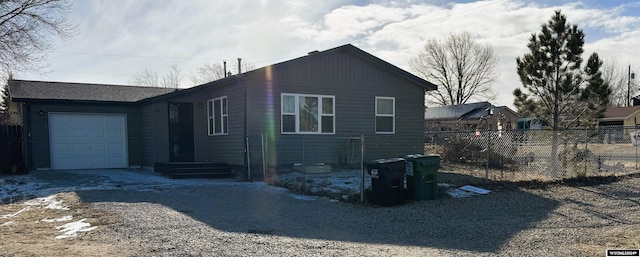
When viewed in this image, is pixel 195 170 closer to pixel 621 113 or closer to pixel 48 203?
pixel 48 203

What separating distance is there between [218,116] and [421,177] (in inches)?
309

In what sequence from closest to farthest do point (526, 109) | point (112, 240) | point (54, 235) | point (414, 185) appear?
point (112, 240) → point (54, 235) → point (414, 185) → point (526, 109)

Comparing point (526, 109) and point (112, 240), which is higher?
point (526, 109)

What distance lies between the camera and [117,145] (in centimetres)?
1669

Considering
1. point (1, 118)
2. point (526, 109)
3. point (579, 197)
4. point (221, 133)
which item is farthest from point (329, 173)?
point (1, 118)

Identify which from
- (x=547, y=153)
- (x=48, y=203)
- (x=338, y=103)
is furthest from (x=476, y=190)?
(x=48, y=203)

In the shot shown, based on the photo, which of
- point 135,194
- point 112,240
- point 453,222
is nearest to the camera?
point 112,240

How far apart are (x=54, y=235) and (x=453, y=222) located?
581cm

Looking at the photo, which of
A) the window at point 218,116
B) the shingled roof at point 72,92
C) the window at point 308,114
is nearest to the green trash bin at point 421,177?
the window at point 308,114

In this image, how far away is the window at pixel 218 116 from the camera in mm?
13570

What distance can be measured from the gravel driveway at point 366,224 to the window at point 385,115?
574 cm

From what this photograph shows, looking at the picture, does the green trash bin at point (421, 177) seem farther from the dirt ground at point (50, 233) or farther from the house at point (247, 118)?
the dirt ground at point (50, 233)

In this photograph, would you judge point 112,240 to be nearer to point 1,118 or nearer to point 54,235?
point 54,235

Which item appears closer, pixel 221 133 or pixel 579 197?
pixel 579 197
